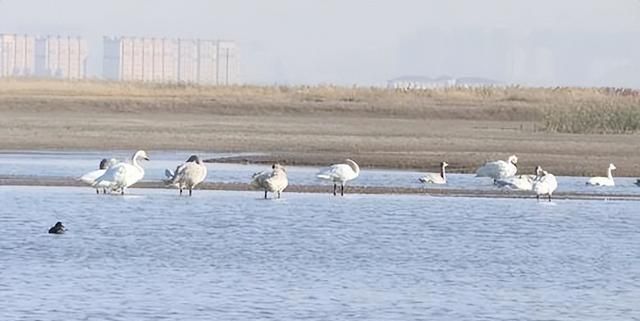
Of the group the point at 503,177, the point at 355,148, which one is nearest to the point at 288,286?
the point at 503,177

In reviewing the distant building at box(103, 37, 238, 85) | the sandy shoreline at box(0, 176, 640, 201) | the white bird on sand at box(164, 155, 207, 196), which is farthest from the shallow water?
the distant building at box(103, 37, 238, 85)

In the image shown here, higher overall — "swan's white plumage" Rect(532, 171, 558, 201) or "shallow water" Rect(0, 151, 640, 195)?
"shallow water" Rect(0, 151, 640, 195)

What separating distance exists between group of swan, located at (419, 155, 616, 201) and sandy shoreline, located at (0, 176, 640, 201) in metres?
0.18

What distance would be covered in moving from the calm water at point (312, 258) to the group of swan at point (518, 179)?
0.99 feet

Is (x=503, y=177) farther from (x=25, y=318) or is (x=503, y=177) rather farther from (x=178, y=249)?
(x=25, y=318)

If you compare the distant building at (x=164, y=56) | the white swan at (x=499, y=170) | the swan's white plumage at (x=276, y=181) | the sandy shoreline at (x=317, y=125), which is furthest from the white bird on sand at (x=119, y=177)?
the distant building at (x=164, y=56)

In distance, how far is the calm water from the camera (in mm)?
12234

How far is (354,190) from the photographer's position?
23.2 metres

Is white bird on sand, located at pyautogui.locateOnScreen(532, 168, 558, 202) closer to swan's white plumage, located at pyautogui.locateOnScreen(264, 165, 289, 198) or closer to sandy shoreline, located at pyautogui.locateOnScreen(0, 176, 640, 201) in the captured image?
sandy shoreline, located at pyautogui.locateOnScreen(0, 176, 640, 201)

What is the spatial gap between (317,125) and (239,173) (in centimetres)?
1717

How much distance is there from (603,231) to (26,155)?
557 inches

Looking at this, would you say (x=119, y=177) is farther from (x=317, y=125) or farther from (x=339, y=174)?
(x=317, y=125)

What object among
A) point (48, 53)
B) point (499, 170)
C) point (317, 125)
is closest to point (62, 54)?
point (48, 53)

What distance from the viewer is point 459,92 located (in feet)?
201
